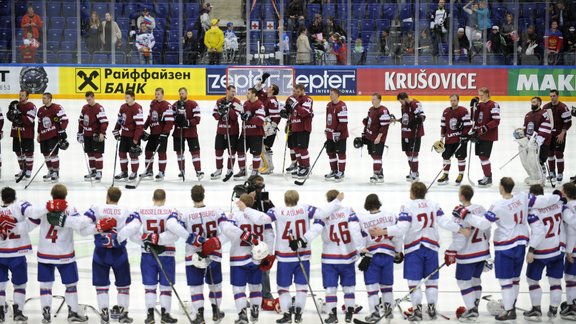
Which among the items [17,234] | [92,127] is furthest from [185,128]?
[17,234]

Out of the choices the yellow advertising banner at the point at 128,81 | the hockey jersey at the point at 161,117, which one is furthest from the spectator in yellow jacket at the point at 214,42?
the hockey jersey at the point at 161,117

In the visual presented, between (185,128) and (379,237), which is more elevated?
(185,128)

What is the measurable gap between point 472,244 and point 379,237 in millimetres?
768

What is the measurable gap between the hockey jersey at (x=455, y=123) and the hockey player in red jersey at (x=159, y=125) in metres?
3.60

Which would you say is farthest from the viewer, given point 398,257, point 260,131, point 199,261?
point 260,131

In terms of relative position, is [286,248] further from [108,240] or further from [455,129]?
[455,129]

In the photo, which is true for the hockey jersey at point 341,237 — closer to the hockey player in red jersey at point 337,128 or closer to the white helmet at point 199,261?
the white helmet at point 199,261

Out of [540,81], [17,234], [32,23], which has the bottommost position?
[17,234]

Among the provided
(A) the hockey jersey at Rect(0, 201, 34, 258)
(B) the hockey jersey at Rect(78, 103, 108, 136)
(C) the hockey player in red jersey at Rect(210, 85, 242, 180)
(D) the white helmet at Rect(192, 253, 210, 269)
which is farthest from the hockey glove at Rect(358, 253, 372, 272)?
(B) the hockey jersey at Rect(78, 103, 108, 136)

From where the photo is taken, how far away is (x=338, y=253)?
7980mm

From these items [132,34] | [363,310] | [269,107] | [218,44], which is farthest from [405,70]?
[363,310]

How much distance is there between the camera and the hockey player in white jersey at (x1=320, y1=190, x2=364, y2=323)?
26.2ft

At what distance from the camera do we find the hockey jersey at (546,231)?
8086 mm

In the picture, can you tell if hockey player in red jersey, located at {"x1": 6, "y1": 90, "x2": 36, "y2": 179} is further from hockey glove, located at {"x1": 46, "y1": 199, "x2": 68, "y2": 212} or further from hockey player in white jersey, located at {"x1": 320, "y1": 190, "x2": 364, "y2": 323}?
hockey player in white jersey, located at {"x1": 320, "y1": 190, "x2": 364, "y2": 323}
